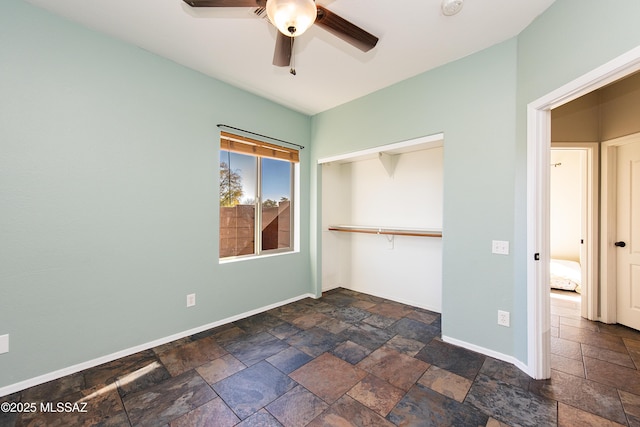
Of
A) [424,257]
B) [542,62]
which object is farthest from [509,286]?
[542,62]

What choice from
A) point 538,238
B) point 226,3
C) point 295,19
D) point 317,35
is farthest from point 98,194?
point 538,238

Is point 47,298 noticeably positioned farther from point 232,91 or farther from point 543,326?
point 543,326

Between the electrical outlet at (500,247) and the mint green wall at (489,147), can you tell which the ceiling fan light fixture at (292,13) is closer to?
the mint green wall at (489,147)

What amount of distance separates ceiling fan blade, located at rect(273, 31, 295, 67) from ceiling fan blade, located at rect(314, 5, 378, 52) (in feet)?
0.83

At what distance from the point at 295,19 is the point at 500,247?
89.6 inches

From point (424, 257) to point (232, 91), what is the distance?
3.14 metres

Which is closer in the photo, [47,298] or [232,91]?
[47,298]

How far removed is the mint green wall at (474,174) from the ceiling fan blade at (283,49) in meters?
1.55

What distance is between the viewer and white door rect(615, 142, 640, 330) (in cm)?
275

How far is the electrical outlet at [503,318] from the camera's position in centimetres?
217

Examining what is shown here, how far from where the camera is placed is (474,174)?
7.71ft

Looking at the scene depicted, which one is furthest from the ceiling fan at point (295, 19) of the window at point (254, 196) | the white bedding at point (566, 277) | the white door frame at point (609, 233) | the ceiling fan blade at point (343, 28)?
the white bedding at point (566, 277)

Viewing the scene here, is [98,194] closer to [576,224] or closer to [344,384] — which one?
[344,384]

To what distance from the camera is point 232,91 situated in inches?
116
